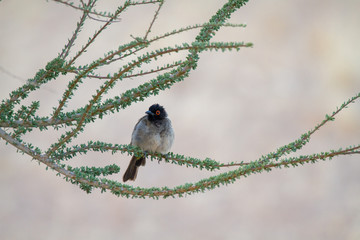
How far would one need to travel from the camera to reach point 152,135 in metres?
4.11

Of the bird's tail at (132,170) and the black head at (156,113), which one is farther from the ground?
the black head at (156,113)

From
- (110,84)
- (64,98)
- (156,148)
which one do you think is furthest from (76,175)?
(156,148)

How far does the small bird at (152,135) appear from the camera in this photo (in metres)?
4.06

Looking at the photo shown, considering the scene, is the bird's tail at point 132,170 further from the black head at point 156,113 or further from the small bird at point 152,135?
the black head at point 156,113

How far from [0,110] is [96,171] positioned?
64 centimetres

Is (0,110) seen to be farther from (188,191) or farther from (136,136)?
(136,136)

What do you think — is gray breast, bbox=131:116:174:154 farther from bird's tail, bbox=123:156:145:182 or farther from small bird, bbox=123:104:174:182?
bird's tail, bbox=123:156:145:182

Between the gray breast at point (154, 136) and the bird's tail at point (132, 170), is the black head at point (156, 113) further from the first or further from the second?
the bird's tail at point (132, 170)

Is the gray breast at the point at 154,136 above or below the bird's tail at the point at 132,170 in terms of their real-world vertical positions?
above

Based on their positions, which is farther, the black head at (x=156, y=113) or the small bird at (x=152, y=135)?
the black head at (x=156, y=113)

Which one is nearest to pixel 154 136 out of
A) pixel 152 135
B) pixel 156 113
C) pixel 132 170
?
pixel 152 135

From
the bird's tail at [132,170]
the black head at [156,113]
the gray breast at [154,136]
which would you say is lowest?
the bird's tail at [132,170]

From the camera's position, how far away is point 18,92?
1.92 meters

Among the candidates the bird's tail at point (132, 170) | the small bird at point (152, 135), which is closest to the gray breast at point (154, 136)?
the small bird at point (152, 135)
